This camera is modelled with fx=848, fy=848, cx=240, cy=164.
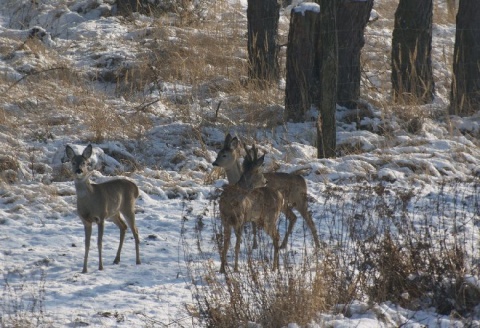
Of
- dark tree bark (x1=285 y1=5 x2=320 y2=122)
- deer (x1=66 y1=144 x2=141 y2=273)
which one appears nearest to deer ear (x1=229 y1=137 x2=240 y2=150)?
deer (x1=66 y1=144 x2=141 y2=273)

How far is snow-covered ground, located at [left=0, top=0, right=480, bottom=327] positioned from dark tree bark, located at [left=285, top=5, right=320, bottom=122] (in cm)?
37

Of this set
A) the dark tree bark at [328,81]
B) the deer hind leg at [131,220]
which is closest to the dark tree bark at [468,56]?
the dark tree bark at [328,81]

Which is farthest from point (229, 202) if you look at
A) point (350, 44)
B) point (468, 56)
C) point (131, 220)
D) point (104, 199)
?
point (468, 56)

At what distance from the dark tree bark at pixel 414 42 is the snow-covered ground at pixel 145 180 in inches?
21.3

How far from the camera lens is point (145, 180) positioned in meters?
10.8

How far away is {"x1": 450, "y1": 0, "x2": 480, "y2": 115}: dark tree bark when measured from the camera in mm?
14312

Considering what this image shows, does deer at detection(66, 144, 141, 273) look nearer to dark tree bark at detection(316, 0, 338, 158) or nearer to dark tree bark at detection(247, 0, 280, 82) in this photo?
dark tree bark at detection(316, 0, 338, 158)

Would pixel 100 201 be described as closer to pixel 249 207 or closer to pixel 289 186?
pixel 249 207

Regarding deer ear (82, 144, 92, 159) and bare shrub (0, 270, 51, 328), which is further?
deer ear (82, 144, 92, 159)

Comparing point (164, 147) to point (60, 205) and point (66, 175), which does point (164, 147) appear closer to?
point (66, 175)

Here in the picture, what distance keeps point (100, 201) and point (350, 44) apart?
6712 millimetres

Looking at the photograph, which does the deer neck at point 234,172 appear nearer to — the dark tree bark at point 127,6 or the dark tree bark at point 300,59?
the dark tree bark at point 300,59

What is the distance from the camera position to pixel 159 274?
7.72 m

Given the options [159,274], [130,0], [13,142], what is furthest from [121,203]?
[130,0]
